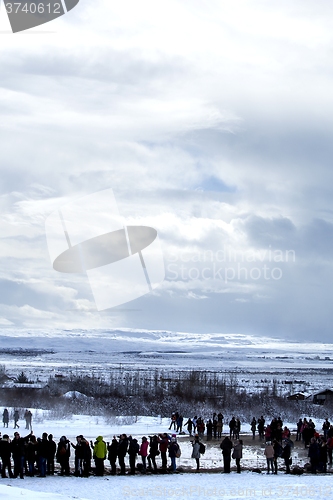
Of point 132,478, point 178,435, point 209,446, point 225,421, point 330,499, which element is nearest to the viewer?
point 330,499

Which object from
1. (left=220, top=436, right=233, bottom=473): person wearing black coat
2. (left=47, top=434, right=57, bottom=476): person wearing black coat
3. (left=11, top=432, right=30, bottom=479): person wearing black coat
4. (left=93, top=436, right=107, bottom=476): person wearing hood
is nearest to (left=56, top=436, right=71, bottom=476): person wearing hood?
(left=47, top=434, right=57, bottom=476): person wearing black coat

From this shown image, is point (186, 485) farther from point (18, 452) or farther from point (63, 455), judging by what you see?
point (18, 452)

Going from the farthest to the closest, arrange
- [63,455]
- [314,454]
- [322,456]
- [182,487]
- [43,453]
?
[322,456] → [314,454] → [63,455] → [43,453] → [182,487]

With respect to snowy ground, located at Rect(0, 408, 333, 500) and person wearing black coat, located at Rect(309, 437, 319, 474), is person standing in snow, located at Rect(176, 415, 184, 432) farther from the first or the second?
person wearing black coat, located at Rect(309, 437, 319, 474)

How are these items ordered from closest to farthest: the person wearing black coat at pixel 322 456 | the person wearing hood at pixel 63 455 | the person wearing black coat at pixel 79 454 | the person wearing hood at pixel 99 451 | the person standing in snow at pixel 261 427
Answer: the person wearing hood at pixel 99 451 → the person wearing black coat at pixel 79 454 → the person wearing hood at pixel 63 455 → the person wearing black coat at pixel 322 456 → the person standing in snow at pixel 261 427

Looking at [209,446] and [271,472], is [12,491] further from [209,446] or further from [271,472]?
[209,446]

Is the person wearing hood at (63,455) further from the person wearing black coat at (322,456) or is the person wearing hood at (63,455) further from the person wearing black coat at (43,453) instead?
the person wearing black coat at (322,456)

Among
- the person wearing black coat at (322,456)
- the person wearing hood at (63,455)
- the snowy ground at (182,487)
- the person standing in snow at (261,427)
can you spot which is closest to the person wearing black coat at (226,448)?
the snowy ground at (182,487)

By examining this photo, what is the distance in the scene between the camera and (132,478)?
709 inches

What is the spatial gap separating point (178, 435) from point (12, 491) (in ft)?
58.9

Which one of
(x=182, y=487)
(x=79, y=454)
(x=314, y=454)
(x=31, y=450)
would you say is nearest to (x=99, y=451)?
(x=79, y=454)

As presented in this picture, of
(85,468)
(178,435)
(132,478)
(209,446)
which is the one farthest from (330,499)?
(178,435)

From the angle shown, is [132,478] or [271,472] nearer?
[132,478]

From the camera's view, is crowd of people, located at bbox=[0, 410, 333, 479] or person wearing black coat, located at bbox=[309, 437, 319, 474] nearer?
crowd of people, located at bbox=[0, 410, 333, 479]
